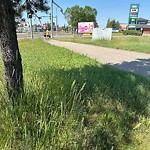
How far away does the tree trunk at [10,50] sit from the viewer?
2.69 meters

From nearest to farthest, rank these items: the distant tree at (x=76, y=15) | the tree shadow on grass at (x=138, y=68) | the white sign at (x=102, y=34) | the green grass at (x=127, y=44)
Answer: the tree shadow on grass at (x=138, y=68) → the green grass at (x=127, y=44) → the white sign at (x=102, y=34) → the distant tree at (x=76, y=15)

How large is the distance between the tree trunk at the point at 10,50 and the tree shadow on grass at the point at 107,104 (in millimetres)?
562

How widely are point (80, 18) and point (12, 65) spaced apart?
59.8 meters

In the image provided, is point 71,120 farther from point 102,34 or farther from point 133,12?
point 133,12

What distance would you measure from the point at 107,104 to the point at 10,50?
2.21 m

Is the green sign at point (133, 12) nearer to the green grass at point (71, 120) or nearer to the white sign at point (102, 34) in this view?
the white sign at point (102, 34)

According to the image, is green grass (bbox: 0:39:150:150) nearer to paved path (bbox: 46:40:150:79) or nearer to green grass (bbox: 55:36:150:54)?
paved path (bbox: 46:40:150:79)

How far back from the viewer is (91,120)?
11.5ft

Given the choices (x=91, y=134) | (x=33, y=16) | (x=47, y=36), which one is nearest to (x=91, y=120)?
(x=91, y=134)

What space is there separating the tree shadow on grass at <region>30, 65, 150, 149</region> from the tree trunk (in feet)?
1.85

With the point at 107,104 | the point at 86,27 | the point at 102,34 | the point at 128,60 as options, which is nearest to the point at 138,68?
the point at 128,60

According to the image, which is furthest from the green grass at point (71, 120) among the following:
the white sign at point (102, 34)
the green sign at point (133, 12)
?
the green sign at point (133, 12)

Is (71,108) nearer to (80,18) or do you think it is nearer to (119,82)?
(119,82)

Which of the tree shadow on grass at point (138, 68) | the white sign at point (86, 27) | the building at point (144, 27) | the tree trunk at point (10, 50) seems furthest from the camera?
the building at point (144, 27)
